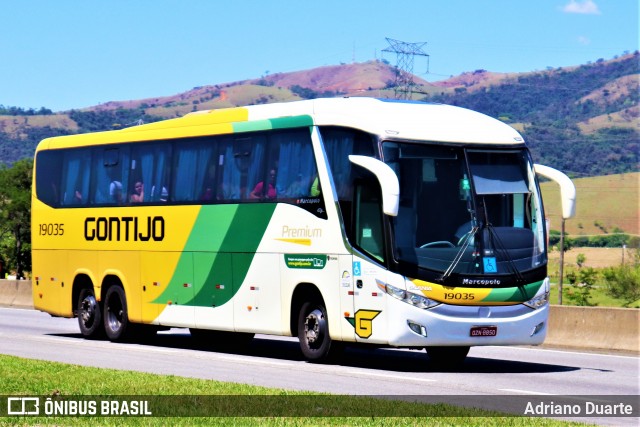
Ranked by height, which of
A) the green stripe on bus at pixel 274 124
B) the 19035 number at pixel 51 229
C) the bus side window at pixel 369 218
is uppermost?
the green stripe on bus at pixel 274 124

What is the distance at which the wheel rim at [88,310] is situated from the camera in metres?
25.1

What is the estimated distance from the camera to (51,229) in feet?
87.4

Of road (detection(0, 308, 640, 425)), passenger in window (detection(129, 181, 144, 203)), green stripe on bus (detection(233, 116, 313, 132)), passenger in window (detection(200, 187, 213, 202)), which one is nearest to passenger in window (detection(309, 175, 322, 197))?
green stripe on bus (detection(233, 116, 313, 132))

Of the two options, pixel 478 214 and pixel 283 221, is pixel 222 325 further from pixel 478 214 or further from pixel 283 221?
pixel 478 214

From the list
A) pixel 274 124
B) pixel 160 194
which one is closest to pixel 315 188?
pixel 274 124

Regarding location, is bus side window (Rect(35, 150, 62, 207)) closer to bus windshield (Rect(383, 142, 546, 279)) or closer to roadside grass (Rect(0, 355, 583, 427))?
roadside grass (Rect(0, 355, 583, 427))

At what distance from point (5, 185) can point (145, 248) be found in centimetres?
6725

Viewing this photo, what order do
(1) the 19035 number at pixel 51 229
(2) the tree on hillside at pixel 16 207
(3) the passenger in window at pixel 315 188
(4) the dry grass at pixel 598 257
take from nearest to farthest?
(3) the passenger in window at pixel 315 188 < (1) the 19035 number at pixel 51 229 < (2) the tree on hillside at pixel 16 207 < (4) the dry grass at pixel 598 257

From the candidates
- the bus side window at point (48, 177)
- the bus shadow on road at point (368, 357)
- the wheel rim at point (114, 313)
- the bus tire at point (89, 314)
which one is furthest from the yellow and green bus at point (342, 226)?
the bus side window at point (48, 177)

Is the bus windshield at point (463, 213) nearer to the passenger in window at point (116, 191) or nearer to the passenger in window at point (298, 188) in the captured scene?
the passenger in window at point (298, 188)

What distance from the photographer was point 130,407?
504 inches

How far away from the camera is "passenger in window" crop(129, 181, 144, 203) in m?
23.8

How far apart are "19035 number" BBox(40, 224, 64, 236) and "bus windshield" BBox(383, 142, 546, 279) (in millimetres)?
10082

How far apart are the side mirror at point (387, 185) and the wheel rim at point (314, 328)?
241 centimetres
